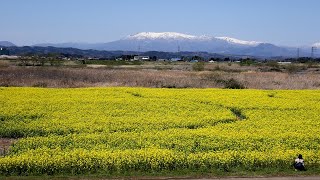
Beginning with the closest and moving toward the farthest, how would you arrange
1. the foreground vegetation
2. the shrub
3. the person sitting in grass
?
1. the foreground vegetation
2. the person sitting in grass
3. the shrub

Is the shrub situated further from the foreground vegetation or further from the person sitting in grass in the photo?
the person sitting in grass

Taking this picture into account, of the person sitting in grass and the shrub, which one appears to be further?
the shrub

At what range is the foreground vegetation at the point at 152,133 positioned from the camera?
1719 cm

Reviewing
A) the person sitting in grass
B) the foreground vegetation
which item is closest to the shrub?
the foreground vegetation

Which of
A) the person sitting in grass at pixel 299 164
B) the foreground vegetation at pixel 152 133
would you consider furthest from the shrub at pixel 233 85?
the person sitting in grass at pixel 299 164

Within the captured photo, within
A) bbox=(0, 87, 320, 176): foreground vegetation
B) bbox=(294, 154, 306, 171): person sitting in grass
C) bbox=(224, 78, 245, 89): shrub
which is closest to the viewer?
bbox=(0, 87, 320, 176): foreground vegetation

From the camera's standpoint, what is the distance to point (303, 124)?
25109 millimetres

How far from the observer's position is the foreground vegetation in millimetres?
17188

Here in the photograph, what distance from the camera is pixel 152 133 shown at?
22047mm

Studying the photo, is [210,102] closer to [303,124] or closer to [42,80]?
[303,124]

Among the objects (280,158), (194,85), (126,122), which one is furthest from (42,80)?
(280,158)

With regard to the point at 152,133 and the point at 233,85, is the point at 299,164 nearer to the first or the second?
the point at 152,133

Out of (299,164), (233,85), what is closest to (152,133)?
(299,164)

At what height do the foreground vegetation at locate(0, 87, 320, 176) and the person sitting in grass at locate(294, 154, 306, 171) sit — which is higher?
the foreground vegetation at locate(0, 87, 320, 176)
